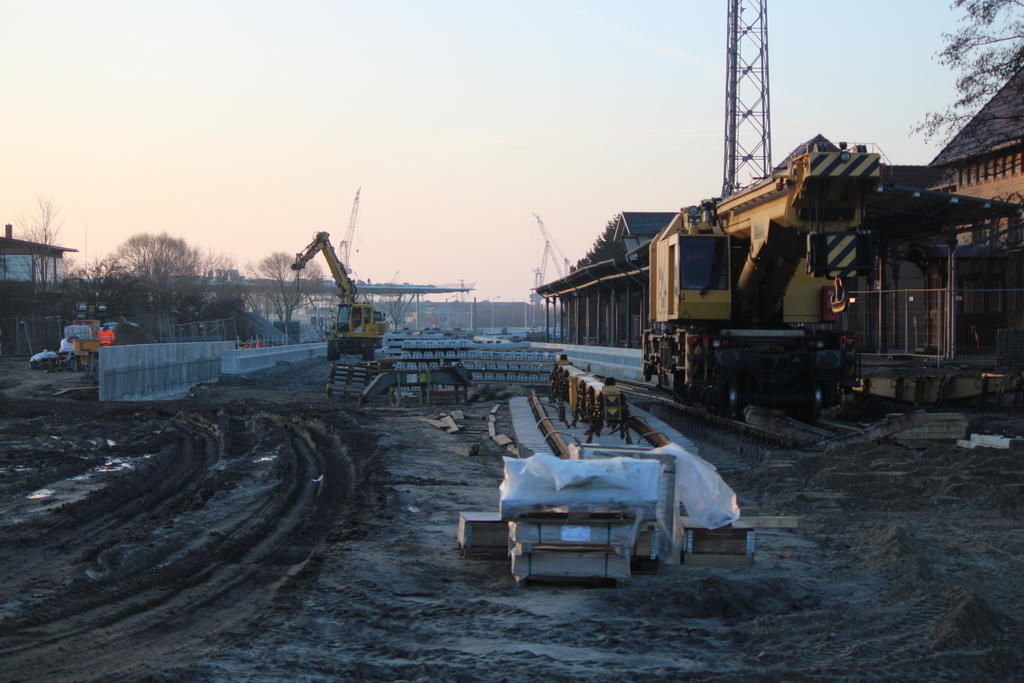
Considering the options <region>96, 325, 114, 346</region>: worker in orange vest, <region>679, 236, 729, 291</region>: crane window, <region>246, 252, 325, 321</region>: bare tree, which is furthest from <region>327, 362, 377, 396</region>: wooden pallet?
<region>246, 252, 325, 321</region>: bare tree

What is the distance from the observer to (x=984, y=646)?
470cm

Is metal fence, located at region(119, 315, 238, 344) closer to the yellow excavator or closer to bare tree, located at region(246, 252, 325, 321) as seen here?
the yellow excavator

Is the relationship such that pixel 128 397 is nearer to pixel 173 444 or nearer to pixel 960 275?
pixel 173 444

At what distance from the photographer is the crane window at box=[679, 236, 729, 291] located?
14078 millimetres

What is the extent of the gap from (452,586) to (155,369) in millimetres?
23465

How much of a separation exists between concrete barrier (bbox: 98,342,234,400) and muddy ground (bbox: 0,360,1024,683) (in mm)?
13189

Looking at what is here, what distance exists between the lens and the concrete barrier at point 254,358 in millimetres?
33562

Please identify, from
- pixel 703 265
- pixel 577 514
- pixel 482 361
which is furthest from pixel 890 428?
pixel 482 361

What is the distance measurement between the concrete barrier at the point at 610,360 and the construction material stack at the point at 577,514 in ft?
58.1

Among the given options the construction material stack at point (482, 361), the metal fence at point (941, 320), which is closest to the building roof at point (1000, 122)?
the metal fence at point (941, 320)

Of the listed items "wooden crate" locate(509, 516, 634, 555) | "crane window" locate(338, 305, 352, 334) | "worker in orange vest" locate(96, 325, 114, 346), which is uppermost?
"crane window" locate(338, 305, 352, 334)

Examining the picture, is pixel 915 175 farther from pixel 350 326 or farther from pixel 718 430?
pixel 718 430

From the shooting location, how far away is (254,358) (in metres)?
36.8

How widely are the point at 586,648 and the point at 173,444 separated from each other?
37.1ft
